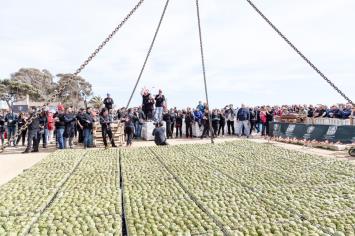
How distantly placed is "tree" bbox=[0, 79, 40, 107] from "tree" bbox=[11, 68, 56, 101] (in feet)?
10.4

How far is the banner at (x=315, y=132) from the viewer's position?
1517 centimetres

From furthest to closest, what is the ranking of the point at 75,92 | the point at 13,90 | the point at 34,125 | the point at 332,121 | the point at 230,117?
the point at 75,92 → the point at 13,90 → the point at 230,117 → the point at 332,121 → the point at 34,125

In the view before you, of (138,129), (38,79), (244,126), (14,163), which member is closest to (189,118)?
(138,129)

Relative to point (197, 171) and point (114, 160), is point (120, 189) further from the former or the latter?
point (114, 160)

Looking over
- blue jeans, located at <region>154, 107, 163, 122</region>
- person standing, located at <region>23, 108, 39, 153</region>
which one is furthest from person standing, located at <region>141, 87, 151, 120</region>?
person standing, located at <region>23, 108, 39, 153</region>

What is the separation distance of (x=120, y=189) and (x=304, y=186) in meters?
3.72

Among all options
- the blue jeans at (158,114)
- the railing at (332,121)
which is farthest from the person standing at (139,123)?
the railing at (332,121)

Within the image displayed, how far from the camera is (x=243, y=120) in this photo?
2072 centimetres

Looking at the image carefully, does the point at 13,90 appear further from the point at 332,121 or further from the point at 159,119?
the point at 332,121

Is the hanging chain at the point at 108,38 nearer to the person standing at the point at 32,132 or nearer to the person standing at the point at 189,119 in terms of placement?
Result: the person standing at the point at 32,132

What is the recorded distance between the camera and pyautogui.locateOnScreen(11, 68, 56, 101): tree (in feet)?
215

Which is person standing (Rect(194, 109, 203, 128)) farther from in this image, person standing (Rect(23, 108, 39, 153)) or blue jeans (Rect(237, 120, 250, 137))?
person standing (Rect(23, 108, 39, 153))

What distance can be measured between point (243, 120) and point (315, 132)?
4.73 m

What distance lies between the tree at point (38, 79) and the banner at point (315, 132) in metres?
53.9
